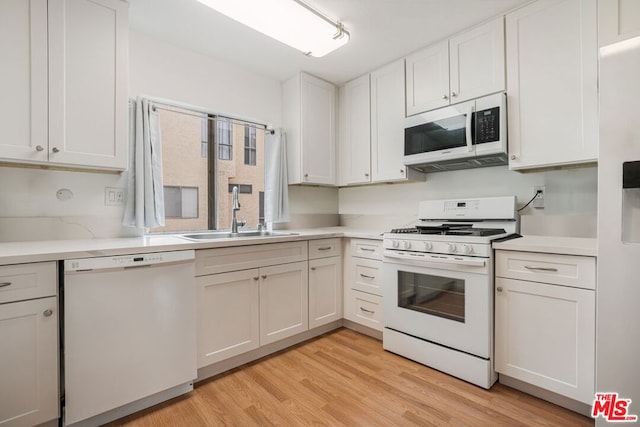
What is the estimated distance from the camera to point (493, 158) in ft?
7.18

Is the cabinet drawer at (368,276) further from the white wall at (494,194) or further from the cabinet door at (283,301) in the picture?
A: the white wall at (494,194)

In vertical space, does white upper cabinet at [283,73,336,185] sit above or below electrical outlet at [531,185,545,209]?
above

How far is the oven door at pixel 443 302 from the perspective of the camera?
1.83m

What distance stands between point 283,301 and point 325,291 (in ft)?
1.45

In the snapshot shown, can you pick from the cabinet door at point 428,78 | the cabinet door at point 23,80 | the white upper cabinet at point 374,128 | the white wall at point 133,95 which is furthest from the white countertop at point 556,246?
the cabinet door at point 23,80

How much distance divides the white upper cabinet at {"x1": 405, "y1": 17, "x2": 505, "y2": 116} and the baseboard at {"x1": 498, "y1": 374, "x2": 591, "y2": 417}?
188 centimetres

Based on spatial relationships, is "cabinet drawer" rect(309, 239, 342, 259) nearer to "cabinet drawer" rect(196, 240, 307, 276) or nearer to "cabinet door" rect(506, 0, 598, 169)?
"cabinet drawer" rect(196, 240, 307, 276)

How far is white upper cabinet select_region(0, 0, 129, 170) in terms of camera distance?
1.55 metres

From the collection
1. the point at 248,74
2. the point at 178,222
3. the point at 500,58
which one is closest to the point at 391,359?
the point at 178,222

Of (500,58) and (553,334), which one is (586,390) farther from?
(500,58)

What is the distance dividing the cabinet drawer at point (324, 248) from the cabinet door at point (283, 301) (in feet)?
0.41

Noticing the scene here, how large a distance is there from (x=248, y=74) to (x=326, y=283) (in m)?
2.07

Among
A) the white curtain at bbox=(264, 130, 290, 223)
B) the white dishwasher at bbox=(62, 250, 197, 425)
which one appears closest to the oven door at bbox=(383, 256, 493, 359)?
the white curtain at bbox=(264, 130, 290, 223)

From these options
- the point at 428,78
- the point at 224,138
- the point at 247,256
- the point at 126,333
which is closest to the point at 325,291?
the point at 247,256
